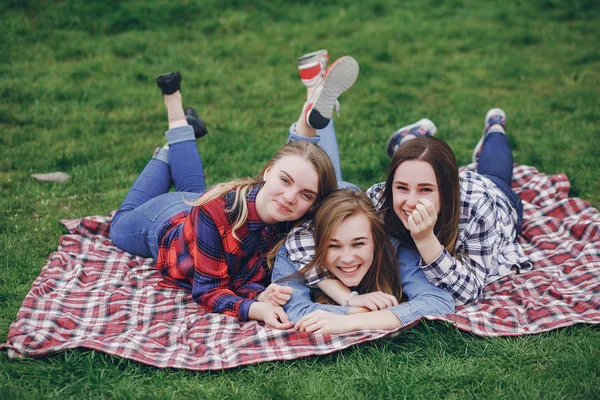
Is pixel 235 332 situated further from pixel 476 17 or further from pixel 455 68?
pixel 476 17

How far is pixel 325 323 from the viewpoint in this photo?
3.46 metres

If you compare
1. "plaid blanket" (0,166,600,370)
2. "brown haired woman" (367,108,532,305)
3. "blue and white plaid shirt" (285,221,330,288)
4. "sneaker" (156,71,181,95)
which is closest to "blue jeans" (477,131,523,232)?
"plaid blanket" (0,166,600,370)

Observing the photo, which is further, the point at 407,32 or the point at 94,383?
the point at 407,32

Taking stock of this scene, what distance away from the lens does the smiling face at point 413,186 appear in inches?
144

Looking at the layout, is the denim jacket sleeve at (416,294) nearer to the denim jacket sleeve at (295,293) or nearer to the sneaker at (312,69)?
the denim jacket sleeve at (295,293)

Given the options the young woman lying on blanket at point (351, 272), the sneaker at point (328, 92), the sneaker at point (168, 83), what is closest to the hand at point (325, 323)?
the young woman lying on blanket at point (351, 272)

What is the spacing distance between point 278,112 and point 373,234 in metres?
3.92

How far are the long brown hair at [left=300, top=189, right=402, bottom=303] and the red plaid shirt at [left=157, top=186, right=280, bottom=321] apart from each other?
39 cm

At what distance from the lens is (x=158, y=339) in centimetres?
354

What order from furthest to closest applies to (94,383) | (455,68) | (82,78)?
1. (455,68)
2. (82,78)
3. (94,383)

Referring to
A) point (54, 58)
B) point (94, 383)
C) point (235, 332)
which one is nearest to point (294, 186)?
point (235, 332)

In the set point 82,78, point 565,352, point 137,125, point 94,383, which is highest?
point 82,78

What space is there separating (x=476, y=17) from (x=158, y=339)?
8450 millimetres

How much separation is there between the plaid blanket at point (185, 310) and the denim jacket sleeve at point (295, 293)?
212 millimetres
